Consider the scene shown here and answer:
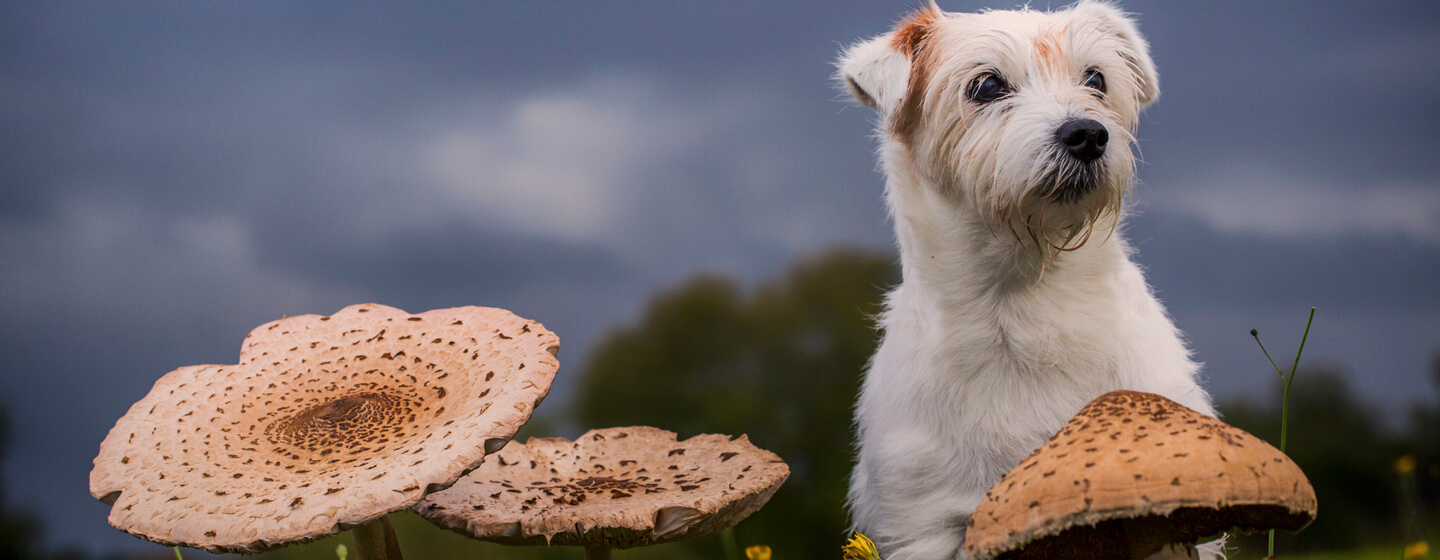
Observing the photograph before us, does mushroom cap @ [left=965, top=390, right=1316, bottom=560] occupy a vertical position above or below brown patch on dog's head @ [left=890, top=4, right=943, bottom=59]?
below

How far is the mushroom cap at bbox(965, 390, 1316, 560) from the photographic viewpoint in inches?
92.2

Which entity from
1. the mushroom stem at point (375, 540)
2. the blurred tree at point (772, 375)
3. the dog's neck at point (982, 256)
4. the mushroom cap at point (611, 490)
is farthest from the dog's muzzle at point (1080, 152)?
the blurred tree at point (772, 375)

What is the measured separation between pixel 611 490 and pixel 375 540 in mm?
959

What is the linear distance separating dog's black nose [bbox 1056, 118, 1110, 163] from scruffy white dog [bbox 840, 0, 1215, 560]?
0.57 ft

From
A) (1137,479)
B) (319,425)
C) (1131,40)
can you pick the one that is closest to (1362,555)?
(1131,40)

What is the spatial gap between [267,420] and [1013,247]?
2959mm

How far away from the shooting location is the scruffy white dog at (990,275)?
11.4 feet

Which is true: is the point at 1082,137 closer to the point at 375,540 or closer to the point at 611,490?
the point at 611,490

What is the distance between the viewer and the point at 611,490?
379 centimetres

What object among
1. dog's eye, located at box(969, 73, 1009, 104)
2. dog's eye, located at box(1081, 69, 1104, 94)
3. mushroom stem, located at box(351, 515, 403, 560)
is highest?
dog's eye, located at box(969, 73, 1009, 104)

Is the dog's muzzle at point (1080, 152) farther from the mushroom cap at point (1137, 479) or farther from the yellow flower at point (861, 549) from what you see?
the yellow flower at point (861, 549)

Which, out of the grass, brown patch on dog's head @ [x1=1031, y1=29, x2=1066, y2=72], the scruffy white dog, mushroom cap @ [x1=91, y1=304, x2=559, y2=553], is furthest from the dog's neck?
the grass

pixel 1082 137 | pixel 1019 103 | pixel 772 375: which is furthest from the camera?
pixel 772 375

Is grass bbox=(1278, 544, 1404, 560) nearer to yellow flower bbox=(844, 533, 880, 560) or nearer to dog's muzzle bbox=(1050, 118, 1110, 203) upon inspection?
yellow flower bbox=(844, 533, 880, 560)
